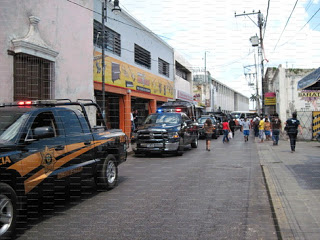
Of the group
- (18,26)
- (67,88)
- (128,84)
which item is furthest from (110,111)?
(18,26)

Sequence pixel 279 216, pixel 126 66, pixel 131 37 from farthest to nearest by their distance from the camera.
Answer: pixel 131 37 < pixel 126 66 < pixel 279 216

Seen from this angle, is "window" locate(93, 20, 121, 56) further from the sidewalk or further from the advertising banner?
the sidewalk

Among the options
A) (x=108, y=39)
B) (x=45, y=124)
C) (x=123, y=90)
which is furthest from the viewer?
(x=123, y=90)

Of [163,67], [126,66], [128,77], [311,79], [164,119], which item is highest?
[163,67]

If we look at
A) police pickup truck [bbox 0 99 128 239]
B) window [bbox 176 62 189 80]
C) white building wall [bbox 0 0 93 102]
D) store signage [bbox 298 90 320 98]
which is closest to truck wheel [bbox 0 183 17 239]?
police pickup truck [bbox 0 99 128 239]

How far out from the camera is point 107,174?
6.07 meters

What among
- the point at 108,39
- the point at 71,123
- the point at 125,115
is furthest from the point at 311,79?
the point at 125,115

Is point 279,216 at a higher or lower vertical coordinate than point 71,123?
lower

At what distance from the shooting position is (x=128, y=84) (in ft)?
59.0

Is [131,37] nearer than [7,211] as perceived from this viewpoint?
No

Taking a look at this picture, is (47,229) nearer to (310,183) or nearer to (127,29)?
(310,183)

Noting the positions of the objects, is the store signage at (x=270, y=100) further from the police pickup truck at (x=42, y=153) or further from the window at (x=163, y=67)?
the police pickup truck at (x=42, y=153)

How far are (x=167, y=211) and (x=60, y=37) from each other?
8379mm

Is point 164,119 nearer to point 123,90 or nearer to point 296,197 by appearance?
point 123,90
